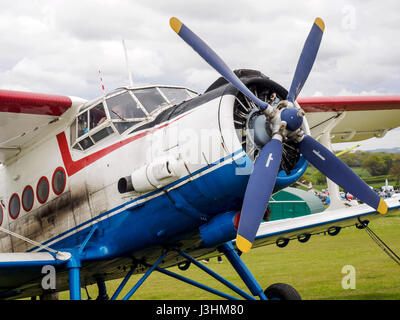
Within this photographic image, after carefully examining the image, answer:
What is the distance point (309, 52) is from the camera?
6.04 meters

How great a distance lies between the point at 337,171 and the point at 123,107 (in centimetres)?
286

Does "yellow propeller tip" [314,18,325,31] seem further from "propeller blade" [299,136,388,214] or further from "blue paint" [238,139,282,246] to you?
"blue paint" [238,139,282,246]

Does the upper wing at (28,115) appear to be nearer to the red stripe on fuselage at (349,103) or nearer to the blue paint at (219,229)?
the blue paint at (219,229)

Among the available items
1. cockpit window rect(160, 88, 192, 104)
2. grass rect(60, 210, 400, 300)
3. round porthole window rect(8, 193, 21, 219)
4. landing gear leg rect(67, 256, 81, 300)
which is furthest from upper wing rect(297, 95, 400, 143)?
round porthole window rect(8, 193, 21, 219)

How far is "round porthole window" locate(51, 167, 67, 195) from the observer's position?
7.21 metres

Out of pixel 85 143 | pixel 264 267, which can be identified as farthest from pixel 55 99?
pixel 264 267

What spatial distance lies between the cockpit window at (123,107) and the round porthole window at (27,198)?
198 cm

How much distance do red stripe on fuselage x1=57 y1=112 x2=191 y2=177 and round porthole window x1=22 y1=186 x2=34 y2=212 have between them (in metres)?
0.89

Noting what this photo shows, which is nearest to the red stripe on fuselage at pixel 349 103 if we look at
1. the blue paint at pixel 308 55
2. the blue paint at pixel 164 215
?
the blue paint at pixel 308 55

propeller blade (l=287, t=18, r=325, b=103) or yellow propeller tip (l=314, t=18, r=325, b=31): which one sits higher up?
yellow propeller tip (l=314, t=18, r=325, b=31)

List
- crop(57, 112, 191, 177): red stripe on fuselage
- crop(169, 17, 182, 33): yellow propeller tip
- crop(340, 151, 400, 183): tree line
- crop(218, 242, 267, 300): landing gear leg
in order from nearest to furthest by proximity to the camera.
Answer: crop(169, 17, 182, 33): yellow propeller tip < crop(57, 112, 191, 177): red stripe on fuselage < crop(218, 242, 267, 300): landing gear leg < crop(340, 151, 400, 183): tree line

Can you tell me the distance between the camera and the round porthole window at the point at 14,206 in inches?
311
